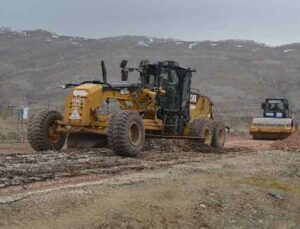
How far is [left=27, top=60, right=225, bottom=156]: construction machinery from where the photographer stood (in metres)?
16.2

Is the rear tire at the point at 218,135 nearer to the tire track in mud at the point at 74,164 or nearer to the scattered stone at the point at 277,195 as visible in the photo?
the tire track in mud at the point at 74,164

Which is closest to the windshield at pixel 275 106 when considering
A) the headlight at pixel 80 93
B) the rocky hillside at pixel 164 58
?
the headlight at pixel 80 93

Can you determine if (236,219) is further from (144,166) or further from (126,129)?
(126,129)

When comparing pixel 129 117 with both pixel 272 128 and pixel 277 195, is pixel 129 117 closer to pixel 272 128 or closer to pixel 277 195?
pixel 277 195

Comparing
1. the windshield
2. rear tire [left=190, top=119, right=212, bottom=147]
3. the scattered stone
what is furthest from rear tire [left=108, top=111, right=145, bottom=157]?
the windshield

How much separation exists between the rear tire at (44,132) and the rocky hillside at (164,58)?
163 ft

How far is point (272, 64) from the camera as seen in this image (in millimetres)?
100812

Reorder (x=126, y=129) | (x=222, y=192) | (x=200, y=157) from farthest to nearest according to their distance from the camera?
(x=200, y=157), (x=126, y=129), (x=222, y=192)

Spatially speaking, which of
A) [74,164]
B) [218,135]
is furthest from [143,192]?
[218,135]

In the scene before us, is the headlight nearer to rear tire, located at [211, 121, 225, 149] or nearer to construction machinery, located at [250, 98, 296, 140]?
rear tire, located at [211, 121, 225, 149]

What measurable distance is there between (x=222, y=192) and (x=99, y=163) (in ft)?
11.3

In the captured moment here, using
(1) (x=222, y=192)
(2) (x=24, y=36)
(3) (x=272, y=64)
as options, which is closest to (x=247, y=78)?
(3) (x=272, y=64)

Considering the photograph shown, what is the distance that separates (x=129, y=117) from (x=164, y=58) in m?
86.7

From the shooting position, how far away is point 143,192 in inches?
398
